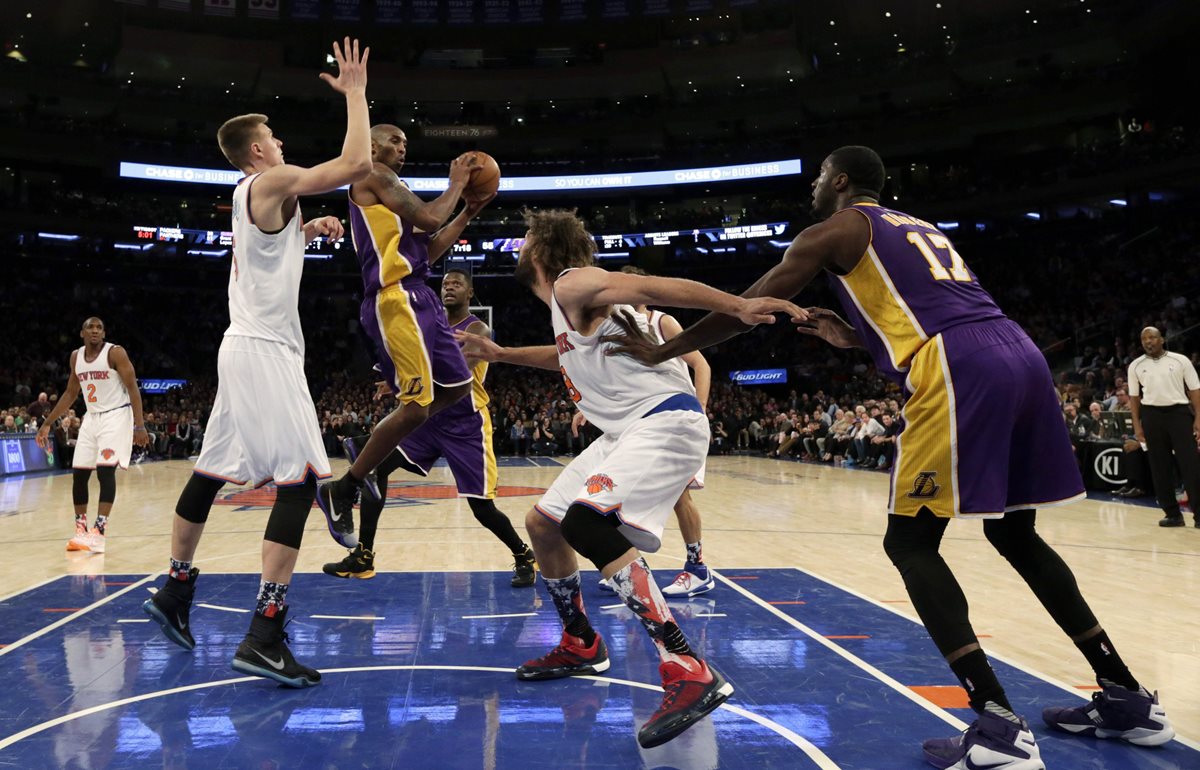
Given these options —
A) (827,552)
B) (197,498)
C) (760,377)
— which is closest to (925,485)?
(197,498)

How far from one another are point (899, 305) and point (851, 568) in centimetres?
378

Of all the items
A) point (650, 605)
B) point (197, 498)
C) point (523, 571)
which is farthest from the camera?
point (523, 571)

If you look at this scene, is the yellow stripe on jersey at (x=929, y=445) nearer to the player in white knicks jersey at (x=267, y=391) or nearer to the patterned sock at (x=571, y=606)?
the patterned sock at (x=571, y=606)

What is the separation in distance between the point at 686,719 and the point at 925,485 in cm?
105

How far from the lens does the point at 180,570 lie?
373cm

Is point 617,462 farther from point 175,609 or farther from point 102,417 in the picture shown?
point 102,417

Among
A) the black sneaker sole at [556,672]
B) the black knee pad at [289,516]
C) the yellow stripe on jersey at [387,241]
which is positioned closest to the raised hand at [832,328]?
the black sneaker sole at [556,672]

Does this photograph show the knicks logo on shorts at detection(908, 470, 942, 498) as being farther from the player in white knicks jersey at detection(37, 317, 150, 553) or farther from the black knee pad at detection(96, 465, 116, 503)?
the black knee pad at detection(96, 465, 116, 503)

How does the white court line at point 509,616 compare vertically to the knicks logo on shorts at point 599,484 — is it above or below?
below

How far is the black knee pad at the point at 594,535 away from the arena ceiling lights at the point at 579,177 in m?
30.8

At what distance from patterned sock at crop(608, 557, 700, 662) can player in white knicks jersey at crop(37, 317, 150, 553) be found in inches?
215

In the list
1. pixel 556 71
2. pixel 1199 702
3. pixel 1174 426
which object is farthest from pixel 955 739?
pixel 556 71

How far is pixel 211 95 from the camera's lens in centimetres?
3262

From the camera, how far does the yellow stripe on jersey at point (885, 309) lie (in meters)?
2.84
